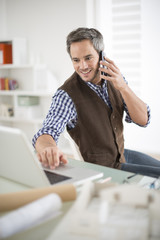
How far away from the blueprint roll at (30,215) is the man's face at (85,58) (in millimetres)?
1151

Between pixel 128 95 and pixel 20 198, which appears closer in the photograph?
pixel 20 198

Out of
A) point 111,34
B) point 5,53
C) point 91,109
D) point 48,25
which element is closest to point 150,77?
point 111,34

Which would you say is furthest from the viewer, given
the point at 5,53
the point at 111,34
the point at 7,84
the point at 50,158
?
the point at 7,84

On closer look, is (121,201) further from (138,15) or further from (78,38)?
(138,15)

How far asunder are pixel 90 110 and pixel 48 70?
2519mm

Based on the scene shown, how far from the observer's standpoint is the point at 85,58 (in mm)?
1889

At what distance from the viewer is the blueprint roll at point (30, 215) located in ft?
2.31

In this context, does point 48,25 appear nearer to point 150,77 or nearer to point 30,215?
point 150,77

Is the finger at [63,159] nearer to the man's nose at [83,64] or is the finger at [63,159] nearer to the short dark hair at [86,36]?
the man's nose at [83,64]

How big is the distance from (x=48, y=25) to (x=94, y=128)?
2.92 meters

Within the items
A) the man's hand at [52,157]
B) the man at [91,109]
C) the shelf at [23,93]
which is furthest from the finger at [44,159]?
the shelf at [23,93]

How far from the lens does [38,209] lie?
30.6 inches

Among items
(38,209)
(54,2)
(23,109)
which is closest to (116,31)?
(54,2)

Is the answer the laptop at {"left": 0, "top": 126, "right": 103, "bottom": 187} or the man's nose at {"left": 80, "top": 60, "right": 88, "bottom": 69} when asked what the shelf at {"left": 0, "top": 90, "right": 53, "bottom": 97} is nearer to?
the man's nose at {"left": 80, "top": 60, "right": 88, "bottom": 69}
